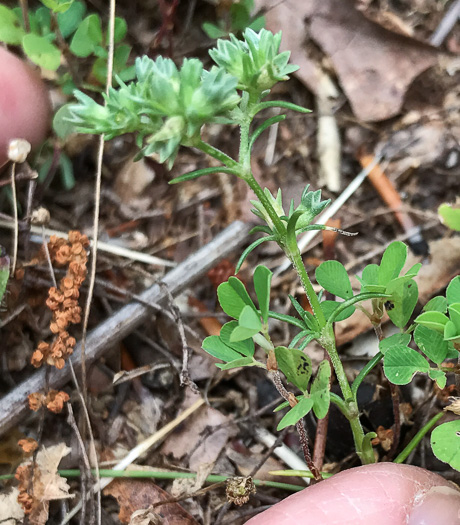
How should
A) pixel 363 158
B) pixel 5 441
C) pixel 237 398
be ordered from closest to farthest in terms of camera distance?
pixel 5 441 → pixel 237 398 → pixel 363 158

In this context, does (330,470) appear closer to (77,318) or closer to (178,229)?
(77,318)

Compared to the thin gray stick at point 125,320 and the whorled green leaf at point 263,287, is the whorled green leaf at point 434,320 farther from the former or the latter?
the thin gray stick at point 125,320

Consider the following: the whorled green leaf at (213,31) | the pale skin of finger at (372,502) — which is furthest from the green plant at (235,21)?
the pale skin of finger at (372,502)

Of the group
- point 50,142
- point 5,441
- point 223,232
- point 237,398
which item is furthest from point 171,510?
point 50,142

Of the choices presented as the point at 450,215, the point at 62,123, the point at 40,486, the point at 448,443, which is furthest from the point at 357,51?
the point at 40,486

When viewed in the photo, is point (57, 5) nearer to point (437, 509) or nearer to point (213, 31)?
point (213, 31)

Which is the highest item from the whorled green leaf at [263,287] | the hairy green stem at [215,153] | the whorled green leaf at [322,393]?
the hairy green stem at [215,153]

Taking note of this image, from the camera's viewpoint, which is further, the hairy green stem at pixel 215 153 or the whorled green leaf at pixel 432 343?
the whorled green leaf at pixel 432 343
